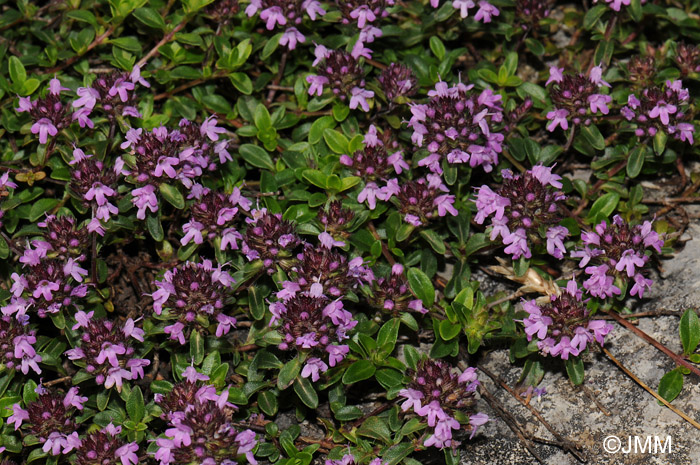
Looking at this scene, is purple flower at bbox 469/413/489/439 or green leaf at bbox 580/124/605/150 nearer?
purple flower at bbox 469/413/489/439

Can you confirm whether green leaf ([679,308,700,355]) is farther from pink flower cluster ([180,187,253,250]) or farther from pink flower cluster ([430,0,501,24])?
pink flower cluster ([180,187,253,250])

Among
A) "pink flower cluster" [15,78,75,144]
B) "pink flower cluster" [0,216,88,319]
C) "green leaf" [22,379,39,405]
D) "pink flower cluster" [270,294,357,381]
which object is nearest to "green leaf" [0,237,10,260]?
"pink flower cluster" [0,216,88,319]

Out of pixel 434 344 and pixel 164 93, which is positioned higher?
pixel 164 93

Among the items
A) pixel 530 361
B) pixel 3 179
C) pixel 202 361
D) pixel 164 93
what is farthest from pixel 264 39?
pixel 530 361

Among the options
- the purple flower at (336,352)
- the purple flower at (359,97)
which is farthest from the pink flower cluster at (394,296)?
the purple flower at (359,97)

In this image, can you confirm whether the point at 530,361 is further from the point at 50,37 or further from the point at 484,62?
the point at 50,37
